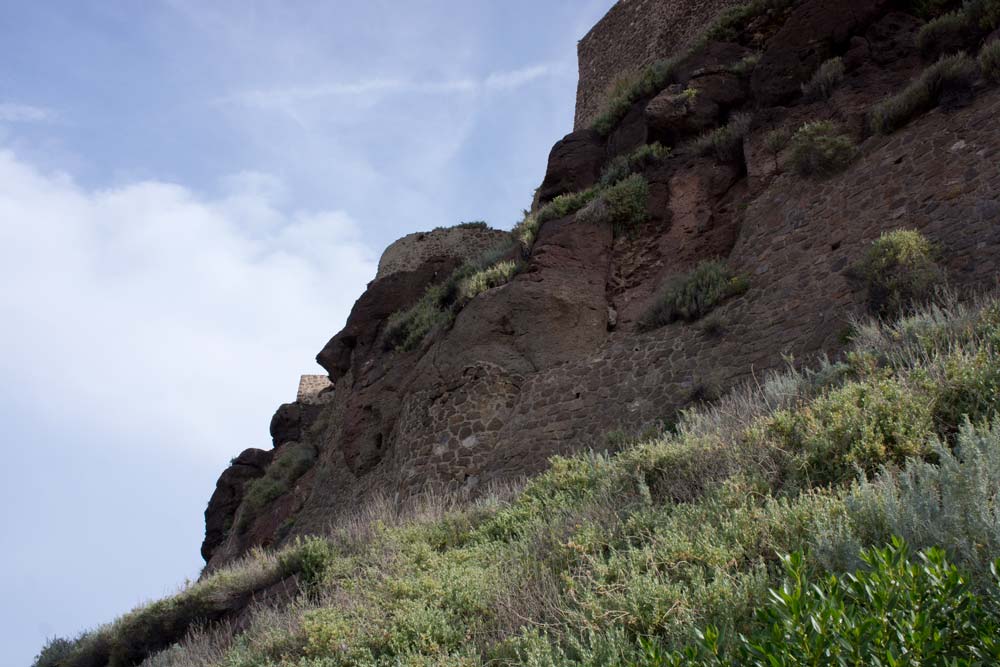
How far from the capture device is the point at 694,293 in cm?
1190

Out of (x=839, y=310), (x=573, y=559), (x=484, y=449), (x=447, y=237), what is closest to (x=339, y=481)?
(x=484, y=449)

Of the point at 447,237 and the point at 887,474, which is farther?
the point at 447,237

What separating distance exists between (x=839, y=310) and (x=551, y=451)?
419cm

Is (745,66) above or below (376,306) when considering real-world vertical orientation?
above

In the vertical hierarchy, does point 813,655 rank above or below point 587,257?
below

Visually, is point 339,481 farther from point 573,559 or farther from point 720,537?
point 720,537

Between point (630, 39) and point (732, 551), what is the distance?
2079 cm

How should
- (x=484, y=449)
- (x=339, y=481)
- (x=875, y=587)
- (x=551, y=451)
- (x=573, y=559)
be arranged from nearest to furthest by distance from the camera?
(x=875, y=587)
(x=573, y=559)
(x=551, y=451)
(x=484, y=449)
(x=339, y=481)

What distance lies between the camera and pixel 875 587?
Result: 3.25 meters

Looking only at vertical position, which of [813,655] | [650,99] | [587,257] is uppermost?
[650,99]

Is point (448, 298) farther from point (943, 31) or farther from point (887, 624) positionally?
point (887, 624)

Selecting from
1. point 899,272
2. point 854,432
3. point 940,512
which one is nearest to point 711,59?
point 899,272

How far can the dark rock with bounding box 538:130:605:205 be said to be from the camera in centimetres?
1673

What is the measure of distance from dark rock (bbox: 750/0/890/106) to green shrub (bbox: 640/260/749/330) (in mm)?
3747
